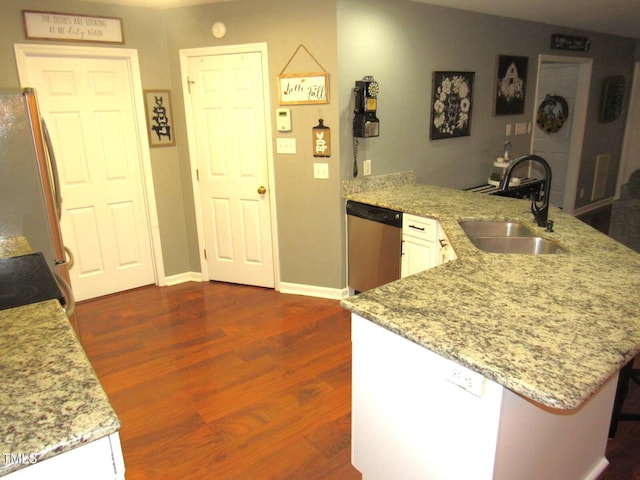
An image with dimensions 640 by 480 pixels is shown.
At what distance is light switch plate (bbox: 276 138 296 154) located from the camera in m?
3.58

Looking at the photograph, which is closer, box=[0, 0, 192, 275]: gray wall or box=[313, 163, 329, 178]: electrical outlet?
box=[0, 0, 192, 275]: gray wall

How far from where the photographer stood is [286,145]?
3.61 meters

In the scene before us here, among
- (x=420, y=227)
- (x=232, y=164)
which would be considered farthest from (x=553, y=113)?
(x=232, y=164)

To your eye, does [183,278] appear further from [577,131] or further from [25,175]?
[577,131]

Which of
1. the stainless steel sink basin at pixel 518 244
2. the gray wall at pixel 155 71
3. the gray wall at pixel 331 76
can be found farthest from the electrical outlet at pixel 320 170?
the stainless steel sink basin at pixel 518 244

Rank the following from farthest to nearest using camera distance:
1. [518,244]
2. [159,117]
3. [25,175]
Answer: [159,117] → [518,244] → [25,175]

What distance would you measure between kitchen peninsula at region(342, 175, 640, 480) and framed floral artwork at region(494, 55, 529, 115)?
295 centimetres

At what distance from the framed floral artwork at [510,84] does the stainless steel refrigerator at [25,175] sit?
397 cm

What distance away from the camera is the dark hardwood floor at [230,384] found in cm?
207

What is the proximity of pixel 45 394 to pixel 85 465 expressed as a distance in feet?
0.65

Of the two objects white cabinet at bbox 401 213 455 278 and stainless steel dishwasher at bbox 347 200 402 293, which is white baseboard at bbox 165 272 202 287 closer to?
stainless steel dishwasher at bbox 347 200 402 293

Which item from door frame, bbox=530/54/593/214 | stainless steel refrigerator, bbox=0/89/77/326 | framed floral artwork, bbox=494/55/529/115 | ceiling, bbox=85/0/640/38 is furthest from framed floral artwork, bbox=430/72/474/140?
stainless steel refrigerator, bbox=0/89/77/326

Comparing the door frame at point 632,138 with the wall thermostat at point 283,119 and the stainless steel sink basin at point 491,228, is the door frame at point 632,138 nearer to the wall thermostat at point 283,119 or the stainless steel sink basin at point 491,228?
the stainless steel sink basin at point 491,228

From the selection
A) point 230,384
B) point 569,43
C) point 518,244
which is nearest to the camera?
point 518,244
